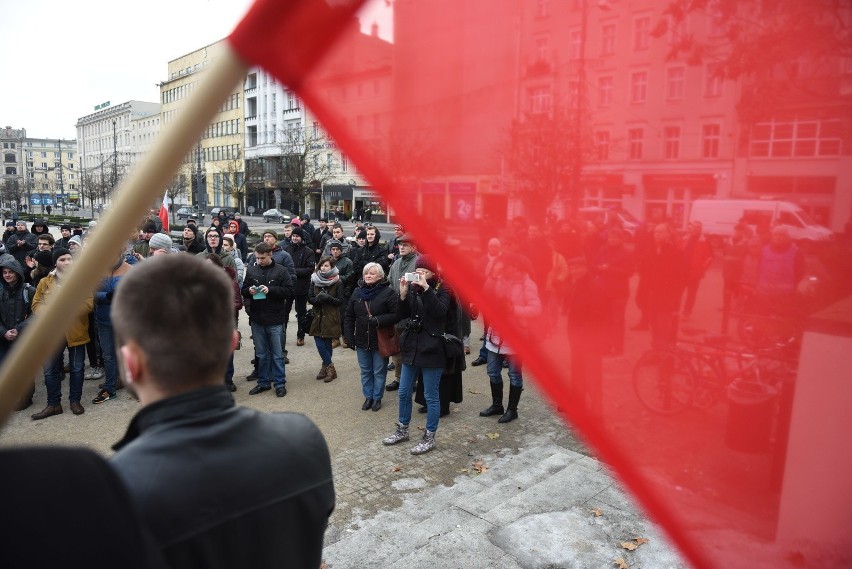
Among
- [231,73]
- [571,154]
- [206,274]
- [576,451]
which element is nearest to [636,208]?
[571,154]

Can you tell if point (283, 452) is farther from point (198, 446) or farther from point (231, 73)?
point (231, 73)

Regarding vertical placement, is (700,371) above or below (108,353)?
above

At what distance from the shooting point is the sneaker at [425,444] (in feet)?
19.2

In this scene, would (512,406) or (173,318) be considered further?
(512,406)

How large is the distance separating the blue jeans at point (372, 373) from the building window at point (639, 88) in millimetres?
6000

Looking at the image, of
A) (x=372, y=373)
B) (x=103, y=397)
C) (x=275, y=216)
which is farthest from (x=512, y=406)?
(x=275, y=216)

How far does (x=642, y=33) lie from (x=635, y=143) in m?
0.19

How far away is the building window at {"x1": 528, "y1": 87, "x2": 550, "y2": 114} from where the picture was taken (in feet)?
3.77

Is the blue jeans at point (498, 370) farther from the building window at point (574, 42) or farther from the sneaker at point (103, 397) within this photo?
the building window at point (574, 42)

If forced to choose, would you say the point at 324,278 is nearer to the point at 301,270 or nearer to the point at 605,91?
the point at 301,270

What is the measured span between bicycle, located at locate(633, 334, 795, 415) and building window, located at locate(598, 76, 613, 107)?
17.9 inches

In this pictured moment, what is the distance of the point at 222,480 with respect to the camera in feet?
4.38

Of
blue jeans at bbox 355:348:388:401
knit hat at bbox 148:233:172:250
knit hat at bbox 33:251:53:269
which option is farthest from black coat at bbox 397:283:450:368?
knit hat at bbox 33:251:53:269

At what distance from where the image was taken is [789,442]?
3.43 ft
